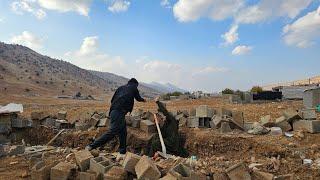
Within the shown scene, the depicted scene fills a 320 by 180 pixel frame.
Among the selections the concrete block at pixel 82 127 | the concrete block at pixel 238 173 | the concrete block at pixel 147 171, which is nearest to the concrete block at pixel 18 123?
the concrete block at pixel 82 127

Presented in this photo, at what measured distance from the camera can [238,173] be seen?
5.57 m

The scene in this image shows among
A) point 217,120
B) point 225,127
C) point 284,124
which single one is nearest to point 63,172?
point 225,127

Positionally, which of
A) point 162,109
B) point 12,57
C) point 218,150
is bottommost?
point 218,150

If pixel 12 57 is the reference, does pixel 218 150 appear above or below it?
below

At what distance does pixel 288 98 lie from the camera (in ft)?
65.2

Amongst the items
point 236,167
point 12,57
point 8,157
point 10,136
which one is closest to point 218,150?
point 236,167

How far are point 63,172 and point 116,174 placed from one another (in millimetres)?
832

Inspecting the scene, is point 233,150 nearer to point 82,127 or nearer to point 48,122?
point 82,127

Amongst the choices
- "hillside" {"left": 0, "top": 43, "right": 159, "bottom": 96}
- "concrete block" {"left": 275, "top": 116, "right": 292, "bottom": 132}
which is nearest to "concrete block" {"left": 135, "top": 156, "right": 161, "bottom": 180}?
"concrete block" {"left": 275, "top": 116, "right": 292, "bottom": 132}

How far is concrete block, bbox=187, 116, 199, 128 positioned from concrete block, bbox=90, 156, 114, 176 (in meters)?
4.50

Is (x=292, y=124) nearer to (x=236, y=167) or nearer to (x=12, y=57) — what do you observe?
(x=236, y=167)

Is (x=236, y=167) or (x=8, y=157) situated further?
(x=8, y=157)

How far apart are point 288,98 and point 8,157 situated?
1506cm

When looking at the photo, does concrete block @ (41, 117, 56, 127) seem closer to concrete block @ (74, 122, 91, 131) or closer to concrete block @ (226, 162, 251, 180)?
concrete block @ (74, 122, 91, 131)
